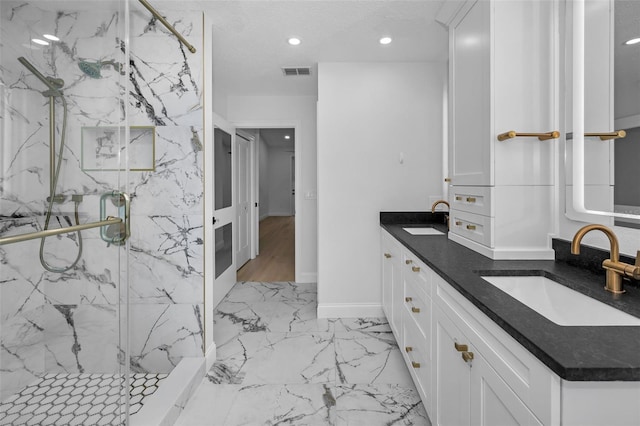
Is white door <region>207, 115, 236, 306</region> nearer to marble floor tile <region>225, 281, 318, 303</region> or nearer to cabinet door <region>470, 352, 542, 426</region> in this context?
marble floor tile <region>225, 281, 318, 303</region>

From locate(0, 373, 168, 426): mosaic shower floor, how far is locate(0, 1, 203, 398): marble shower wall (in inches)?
1.6

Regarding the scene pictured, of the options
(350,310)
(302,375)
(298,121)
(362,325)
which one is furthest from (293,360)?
(298,121)

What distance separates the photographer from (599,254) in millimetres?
1300

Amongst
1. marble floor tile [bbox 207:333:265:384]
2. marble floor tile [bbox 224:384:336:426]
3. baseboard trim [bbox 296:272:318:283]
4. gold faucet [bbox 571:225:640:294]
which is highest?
gold faucet [bbox 571:225:640:294]

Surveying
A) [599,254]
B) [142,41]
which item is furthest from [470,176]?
[142,41]

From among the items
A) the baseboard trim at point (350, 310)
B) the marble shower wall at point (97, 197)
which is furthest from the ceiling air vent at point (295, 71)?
the baseboard trim at point (350, 310)

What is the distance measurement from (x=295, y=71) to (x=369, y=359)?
2709 millimetres

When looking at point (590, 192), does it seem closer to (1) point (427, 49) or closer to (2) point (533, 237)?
(2) point (533, 237)

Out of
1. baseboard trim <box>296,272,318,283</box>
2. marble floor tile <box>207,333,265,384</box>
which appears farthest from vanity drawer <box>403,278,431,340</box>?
baseboard trim <box>296,272,318,283</box>

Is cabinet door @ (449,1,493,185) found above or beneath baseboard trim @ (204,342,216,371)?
above

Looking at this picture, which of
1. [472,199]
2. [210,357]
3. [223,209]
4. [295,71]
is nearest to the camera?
[472,199]

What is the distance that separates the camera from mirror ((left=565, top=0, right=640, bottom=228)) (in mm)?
1151

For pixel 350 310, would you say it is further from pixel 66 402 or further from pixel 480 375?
pixel 66 402

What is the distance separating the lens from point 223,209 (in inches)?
147
